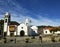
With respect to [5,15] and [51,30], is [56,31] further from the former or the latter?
[5,15]

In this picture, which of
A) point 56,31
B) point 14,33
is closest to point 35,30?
point 56,31

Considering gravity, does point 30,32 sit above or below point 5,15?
below

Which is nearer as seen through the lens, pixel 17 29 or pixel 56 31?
pixel 17 29

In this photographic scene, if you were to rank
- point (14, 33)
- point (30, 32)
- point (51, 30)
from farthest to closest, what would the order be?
point (51, 30) < point (30, 32) < point (14, 33)

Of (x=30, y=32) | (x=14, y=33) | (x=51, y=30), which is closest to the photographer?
(x=14, y=33)

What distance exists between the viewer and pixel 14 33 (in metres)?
57.9

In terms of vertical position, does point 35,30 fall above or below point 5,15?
below

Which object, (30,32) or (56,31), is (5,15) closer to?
(30,32)

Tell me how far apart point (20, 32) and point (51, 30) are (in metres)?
17.1

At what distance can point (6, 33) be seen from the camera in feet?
193

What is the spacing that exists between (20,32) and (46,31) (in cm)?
1664

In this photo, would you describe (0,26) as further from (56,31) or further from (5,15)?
(56,31)

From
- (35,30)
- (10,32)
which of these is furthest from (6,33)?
(35,30)

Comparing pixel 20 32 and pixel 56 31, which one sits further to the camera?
pixel 56 31
